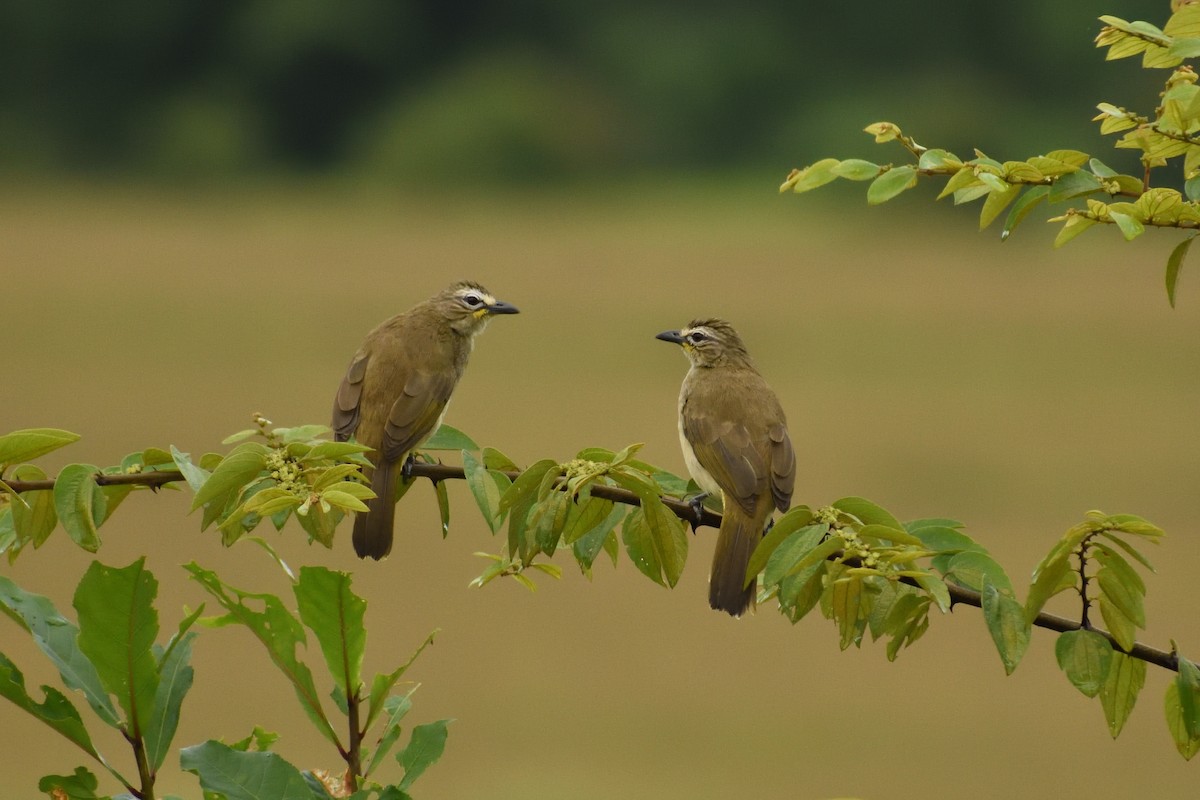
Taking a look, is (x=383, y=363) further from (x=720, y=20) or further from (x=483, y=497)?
(x=720, y=20)

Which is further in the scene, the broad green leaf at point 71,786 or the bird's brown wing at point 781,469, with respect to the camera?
the bird's brown wing at point 781,469

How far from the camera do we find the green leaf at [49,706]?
1.68 m

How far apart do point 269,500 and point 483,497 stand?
38 cm

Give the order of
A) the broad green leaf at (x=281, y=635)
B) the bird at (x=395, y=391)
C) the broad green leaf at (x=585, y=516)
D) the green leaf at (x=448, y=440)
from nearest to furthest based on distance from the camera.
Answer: the broad green leaf at (x=281, y=635)
the broad green leaf at (x=585, y=516)
the green leaf at (x=448, y=440)
the bird at (x=395, y=391)

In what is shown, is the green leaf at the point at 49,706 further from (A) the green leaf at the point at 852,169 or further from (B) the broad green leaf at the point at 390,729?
(A) the green leaf at the point at 852,169

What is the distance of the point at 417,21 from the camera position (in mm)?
41094

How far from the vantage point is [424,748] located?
1.84 meters

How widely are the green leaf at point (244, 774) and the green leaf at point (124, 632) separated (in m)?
0.09

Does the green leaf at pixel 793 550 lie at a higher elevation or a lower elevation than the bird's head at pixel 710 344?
lower

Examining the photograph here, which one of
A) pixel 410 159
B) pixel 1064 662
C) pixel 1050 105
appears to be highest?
pixel 1050 105

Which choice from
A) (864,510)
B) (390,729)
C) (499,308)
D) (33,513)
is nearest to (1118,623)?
(864,510)

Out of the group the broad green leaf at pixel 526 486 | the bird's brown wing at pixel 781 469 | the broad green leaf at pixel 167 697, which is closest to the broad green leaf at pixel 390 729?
the broad green leaf at pixel 167 697

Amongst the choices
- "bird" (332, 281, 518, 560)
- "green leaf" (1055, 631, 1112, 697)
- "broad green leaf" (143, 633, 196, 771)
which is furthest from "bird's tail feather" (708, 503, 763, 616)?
"broad green leaf" (143, 633, 196, 771)

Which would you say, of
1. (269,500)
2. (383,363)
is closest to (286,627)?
(269,500)
